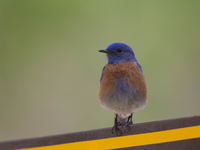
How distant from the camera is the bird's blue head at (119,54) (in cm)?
354

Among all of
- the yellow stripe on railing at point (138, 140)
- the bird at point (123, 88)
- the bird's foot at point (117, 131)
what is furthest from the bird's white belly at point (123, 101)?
the yellow stripe on railing at point (138, 140)

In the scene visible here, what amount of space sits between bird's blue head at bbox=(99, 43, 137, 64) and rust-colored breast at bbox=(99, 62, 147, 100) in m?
0.21

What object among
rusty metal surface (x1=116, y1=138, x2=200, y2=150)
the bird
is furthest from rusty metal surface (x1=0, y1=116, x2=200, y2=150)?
the bird

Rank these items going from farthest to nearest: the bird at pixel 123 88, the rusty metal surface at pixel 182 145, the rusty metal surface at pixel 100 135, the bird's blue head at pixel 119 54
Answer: the bird's blue head at pixel 119 54 < the bird at pixel 123 88 < the rusty metal surface at pixel 182 145 < the rusty metal surface at pixel 100 135

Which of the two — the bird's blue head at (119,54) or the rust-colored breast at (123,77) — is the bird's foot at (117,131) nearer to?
the rust-colored breast at (123,77)

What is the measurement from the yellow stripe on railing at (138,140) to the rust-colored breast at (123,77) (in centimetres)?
109

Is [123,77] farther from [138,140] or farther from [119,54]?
[138,140]

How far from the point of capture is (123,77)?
3195mm

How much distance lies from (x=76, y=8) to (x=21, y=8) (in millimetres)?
853

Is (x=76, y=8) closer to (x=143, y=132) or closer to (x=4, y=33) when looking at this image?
(x=4, y=33)

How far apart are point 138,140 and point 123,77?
1182 mm

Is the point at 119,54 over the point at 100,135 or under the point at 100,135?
over

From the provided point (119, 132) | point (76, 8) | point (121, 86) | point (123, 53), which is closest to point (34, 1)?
point (76, 8)

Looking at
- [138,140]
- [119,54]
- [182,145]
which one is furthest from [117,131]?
[119,54]
